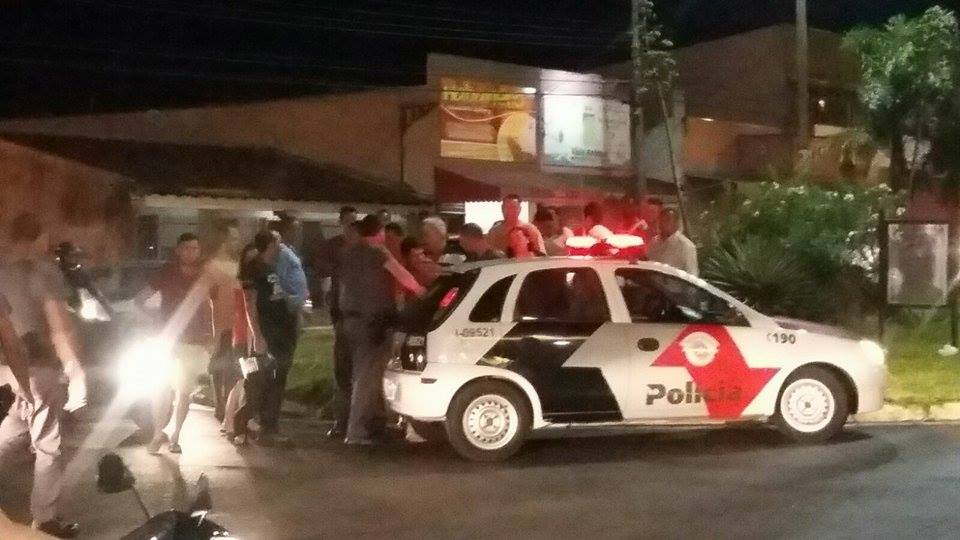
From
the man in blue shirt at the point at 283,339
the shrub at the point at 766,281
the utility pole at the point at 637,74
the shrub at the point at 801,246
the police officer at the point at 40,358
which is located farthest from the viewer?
the utility pole at the point at 637,74

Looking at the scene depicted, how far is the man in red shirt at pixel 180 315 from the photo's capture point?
11.2 meters

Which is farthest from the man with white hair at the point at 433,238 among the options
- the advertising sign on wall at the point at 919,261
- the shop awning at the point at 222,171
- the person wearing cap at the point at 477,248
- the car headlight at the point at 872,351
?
the shop awning at the point at 222,171

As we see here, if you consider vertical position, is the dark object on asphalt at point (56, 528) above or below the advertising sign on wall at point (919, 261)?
below

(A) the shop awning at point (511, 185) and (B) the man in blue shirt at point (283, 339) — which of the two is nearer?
(B) the man in blue shirt at point (283, 339)

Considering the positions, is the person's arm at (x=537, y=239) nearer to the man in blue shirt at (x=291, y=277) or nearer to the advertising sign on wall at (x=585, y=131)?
the man in blue shirt at (x=291, y=277)

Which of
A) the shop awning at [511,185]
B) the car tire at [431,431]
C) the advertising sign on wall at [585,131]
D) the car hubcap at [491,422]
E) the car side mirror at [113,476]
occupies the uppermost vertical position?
the advertising sign on wall at [585,131]

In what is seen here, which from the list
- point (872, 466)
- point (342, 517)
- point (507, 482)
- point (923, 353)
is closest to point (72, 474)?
point (342, 517)

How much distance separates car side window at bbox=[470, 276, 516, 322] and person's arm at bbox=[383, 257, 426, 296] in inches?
37.0

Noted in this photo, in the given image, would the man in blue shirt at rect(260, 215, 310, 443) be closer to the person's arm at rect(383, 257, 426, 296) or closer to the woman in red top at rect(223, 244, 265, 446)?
the woman in red top at rect(223, 244, 265, 446)

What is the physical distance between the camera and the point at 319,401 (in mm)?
14414

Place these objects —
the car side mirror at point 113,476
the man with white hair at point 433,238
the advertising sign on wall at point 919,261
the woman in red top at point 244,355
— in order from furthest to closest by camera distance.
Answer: the advertising sign on wall at point 919,261 < the man with white hair at point 433,238 < the woman in red top at point 244,355 < the car side mirror at point 113,476

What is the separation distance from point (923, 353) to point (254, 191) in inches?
573

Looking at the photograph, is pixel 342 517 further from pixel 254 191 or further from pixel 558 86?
pixel 558 86

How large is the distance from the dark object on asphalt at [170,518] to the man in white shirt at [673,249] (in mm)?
9075
